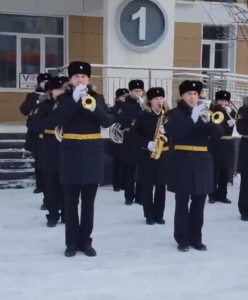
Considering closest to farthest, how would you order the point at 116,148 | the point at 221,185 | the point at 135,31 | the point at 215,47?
the point at 221,185, the point at 116,148, the point at 135,31, the point at 215,47

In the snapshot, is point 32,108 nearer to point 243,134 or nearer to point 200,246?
point 243,134

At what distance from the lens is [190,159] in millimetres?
6242

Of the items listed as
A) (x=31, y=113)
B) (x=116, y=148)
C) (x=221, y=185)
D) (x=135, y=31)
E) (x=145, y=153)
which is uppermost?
(x=135, y=31)

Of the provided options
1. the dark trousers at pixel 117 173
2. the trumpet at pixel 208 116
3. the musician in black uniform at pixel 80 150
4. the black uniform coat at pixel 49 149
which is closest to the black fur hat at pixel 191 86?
the trumpet at pixel 208 116

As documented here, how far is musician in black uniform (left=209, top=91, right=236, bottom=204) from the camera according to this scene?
8812 millimetres

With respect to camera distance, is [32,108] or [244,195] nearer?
[244,195]

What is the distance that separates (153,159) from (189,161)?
132 centimetres

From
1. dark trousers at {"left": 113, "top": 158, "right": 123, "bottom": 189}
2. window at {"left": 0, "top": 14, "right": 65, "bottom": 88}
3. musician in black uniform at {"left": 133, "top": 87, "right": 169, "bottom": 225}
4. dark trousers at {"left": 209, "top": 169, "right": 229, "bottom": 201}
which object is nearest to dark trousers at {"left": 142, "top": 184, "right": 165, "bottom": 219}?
musician in black uniform at {"left": 133, "top": 87, "right": 169, "bottom": 225}

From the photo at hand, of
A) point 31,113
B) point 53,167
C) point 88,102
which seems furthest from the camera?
point 31,113

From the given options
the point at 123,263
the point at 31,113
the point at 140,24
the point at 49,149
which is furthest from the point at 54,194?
the point at 140,24

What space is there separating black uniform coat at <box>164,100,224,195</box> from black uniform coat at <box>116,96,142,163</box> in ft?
8.17

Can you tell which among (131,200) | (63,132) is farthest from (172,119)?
(131,200)

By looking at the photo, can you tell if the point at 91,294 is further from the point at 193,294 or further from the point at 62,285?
the point at 193,294

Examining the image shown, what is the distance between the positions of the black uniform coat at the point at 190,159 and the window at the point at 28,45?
9655 millimetres
